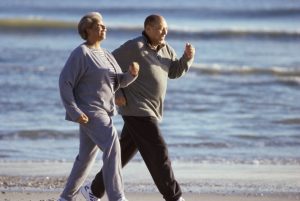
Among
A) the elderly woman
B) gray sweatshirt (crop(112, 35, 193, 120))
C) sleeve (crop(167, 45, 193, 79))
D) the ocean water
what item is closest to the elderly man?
gray sweatshirt (crop(112, 35, 193, 120))

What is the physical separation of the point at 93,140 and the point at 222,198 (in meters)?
1.51

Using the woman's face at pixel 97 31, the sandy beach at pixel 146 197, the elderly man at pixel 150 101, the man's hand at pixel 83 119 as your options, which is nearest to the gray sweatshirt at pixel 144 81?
the elderly man at pixel 150 101

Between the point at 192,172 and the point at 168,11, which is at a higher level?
the point at 192,172

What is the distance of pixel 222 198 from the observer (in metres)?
8.35

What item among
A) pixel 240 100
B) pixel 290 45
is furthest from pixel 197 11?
pixel 240 100

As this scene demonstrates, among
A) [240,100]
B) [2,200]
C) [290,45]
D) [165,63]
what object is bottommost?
[290,45]

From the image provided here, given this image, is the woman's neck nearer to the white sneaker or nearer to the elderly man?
the elderly man

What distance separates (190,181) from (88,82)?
244cm

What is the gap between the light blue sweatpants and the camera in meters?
7.27

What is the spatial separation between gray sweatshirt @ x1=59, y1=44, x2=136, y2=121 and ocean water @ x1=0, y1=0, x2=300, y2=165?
3685 millimetres

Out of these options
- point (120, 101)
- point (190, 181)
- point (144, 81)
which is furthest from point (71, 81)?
point (190, 181)

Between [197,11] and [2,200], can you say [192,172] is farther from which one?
[197,11]

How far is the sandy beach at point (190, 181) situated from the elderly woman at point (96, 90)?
1076mm

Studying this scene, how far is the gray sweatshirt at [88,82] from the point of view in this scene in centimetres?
719
